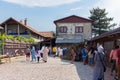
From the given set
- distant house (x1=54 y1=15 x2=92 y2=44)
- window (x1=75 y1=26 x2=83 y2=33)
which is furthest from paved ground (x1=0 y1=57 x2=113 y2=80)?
window (x1=75 y1=26 x2=83 y2=33)

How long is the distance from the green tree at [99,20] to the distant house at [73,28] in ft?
61.0

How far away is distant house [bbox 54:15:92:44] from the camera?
63531 millimetres

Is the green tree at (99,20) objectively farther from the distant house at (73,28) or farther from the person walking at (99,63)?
the person walking at (99,63)

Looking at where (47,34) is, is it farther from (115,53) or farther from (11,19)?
(115,53)

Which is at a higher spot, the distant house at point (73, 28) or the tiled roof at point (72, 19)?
the tiled roof at point (72, 19)

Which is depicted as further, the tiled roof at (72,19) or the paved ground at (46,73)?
the tiled roof at (72,19)

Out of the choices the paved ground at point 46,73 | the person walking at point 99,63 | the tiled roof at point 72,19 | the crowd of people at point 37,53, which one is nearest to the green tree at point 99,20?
the tiled roof at point 72,19

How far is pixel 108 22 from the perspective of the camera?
83.1 metres

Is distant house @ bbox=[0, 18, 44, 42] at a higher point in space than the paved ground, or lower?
higher

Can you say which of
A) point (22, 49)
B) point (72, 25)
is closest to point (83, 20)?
point (72, 25)

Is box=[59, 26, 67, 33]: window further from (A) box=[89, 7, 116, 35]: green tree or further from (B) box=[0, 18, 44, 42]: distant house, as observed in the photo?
(A) box=[89, 7, 116, 35]: green tree

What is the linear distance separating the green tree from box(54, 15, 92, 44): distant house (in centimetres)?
1860

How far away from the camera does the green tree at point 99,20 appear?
82.4m

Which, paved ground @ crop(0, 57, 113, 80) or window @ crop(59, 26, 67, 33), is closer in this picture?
paved ground @ crop(0, 57, 113, 80)
